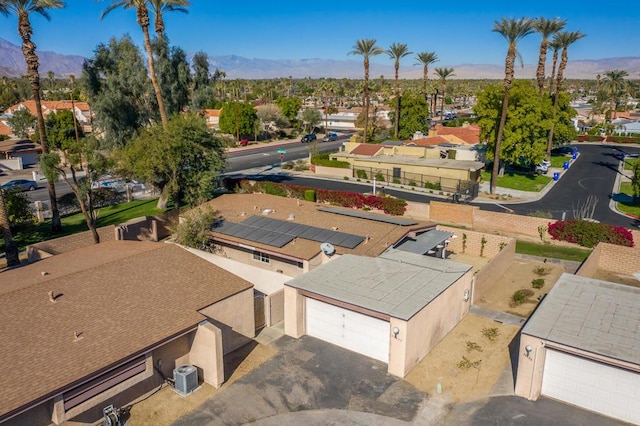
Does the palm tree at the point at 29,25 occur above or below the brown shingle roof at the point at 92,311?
above

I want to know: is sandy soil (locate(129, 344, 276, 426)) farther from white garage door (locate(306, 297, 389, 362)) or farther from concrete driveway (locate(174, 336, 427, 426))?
white garage door (locate(306, 297, 389, 362))

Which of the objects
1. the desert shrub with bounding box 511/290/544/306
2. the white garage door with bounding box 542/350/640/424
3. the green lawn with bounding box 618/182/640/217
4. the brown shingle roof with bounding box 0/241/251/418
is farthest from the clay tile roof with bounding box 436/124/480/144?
the white garage door with bounding box 542/350/640/424

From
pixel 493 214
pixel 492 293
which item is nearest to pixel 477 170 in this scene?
pixel 493 214

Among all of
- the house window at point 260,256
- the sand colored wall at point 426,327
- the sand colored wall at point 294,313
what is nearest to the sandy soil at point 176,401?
the sand colored wall at point 294,313

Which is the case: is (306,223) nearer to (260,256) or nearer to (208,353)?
(260,256)

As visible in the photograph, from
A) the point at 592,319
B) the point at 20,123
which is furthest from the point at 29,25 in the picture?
the point at 20,123

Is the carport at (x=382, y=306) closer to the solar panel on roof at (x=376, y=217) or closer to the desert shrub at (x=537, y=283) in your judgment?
the desert shrub at (x=537, y=283)
